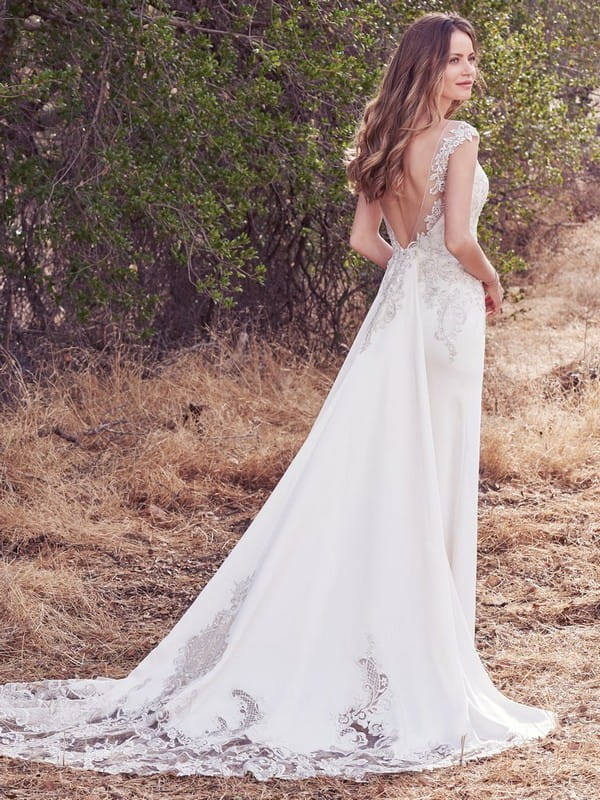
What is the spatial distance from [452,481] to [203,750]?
3.48ft

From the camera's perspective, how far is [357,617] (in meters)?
3.23

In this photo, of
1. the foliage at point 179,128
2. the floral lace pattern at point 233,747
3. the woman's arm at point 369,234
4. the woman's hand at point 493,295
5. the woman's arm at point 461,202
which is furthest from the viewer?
the foliage at point 179,128

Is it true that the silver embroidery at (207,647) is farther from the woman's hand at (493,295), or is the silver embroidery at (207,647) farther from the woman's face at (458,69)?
the woman's face at (458,69)

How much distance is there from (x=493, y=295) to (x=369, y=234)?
46cm

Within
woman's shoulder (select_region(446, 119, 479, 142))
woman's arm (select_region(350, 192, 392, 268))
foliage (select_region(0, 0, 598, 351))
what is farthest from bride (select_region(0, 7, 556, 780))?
foliage (select_region(0, 0, 598, 351))

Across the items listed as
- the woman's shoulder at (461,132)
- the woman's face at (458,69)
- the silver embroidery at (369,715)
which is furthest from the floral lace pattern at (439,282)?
the silver embroidery at (369,715)

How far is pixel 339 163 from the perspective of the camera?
621 centimetres

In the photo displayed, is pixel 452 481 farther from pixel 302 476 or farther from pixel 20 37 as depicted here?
pixel 20 37

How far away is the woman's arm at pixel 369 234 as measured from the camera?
11.9ft

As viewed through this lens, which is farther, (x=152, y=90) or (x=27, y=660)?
(x=152, y=90)

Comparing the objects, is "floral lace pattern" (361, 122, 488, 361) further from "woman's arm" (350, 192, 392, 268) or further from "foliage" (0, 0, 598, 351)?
"foliage" (0, 0, 598, 351)

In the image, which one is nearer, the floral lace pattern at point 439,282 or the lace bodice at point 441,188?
the lace bodice at point 441,188

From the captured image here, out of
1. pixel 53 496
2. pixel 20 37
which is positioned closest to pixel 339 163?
pixel 20 37

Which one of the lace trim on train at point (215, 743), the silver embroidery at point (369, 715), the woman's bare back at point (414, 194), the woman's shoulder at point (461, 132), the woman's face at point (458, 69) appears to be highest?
the woman's face at point (458, 69)
